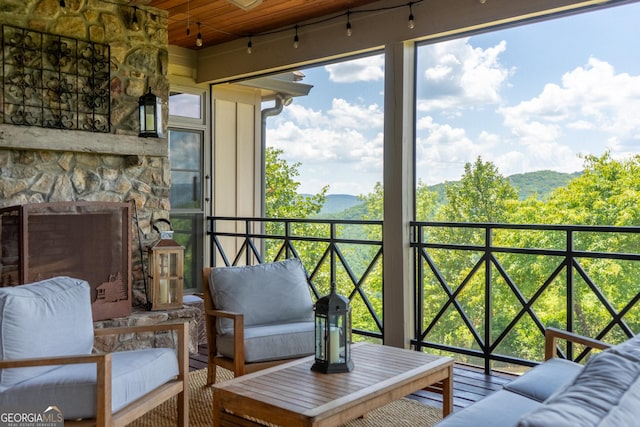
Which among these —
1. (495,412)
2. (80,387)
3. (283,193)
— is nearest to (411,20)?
(495,412)

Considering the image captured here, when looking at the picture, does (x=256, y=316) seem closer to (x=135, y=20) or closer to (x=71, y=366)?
(x=71, y=366)

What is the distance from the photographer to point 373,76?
13742 millimetres

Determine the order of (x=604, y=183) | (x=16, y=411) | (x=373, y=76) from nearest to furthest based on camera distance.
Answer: (x=16, y=411), (x=604, y=183), (x=373, y=76)

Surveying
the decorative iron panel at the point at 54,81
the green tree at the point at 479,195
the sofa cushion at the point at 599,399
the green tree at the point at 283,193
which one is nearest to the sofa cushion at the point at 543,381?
the sofa cushion at the point at 599,399

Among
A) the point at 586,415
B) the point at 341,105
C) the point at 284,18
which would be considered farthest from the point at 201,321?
the point at 341,105

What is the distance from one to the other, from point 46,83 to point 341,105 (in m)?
10.3

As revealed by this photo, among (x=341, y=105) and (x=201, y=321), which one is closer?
(x=201, y=321)

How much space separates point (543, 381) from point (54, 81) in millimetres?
3644

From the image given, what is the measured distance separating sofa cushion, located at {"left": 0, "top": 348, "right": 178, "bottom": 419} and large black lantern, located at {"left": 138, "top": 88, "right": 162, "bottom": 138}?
2161 mm

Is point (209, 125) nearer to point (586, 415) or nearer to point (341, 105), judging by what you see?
point (586, 415)

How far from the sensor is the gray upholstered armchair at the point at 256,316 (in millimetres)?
3473

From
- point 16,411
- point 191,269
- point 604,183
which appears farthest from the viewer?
point 604,183

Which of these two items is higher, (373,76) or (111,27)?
(373,76)

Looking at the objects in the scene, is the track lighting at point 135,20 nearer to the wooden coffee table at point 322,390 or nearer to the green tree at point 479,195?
the wooden coffee table at point 322,390
